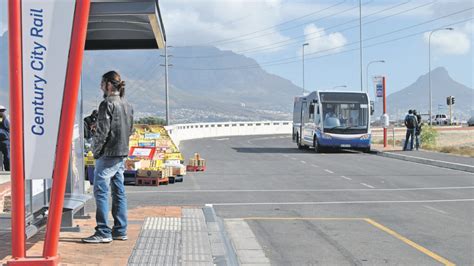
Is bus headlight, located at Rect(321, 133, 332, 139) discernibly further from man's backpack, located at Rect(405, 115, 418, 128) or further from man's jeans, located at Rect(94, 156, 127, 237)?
man's jeans, located at Rect(94, 156, 127, 237)

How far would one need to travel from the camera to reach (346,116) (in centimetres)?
2931

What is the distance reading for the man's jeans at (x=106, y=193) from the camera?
23.7 feet

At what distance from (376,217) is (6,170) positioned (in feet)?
Answer: 29.2

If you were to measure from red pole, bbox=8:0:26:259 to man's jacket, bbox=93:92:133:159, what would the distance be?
6.00ft

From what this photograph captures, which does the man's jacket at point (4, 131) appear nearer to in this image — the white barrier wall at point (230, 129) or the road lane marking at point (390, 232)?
the road lane marking at point (390, 232)

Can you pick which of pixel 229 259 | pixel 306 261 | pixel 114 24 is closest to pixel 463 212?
pixel 306 261

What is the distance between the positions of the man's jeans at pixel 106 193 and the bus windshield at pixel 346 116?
73.0 feet

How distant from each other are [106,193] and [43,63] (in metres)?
2.43

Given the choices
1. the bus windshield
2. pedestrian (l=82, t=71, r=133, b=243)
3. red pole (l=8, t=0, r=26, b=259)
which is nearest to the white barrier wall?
the bus windshield

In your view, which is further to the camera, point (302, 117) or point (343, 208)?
point (302, 117)

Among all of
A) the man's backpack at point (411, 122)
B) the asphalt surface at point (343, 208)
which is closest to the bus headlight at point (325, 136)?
the man's backpack at point (411, 122)

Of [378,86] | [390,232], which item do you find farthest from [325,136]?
[390,232]

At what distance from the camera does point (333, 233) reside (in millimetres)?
9273

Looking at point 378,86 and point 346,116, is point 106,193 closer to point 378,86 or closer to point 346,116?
point 346,116
